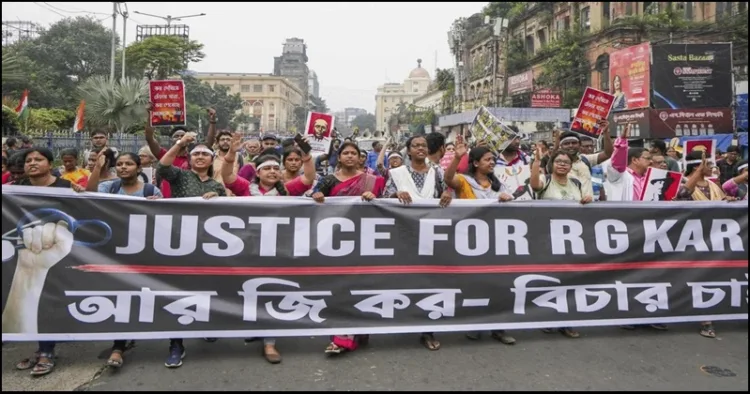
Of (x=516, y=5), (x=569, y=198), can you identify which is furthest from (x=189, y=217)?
(x=516, y=5)

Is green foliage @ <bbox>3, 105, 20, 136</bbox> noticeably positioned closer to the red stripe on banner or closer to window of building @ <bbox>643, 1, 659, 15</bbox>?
the red stripe on banner

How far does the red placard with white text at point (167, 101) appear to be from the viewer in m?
6.53

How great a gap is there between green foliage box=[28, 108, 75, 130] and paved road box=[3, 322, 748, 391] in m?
17.4

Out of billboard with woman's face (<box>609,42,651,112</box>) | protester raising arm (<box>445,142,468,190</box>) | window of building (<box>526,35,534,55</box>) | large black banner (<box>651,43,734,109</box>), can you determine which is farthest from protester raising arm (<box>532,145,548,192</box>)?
window of building (<box>526,35,534,55</box>)

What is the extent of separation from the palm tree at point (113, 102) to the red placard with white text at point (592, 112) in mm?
12405

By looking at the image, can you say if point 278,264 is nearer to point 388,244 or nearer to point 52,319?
point 388,244

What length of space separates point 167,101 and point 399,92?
150879 millimetres

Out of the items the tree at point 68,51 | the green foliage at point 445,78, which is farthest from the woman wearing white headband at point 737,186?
the green foliage at point 445,78

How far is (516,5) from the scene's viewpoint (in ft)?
150

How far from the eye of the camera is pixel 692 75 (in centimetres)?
2327

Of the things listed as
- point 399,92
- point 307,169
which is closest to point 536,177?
point 307,169

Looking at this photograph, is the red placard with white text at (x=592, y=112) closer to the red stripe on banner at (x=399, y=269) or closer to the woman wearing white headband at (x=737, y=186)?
the woman wearing white headband at (x=737, y=186)

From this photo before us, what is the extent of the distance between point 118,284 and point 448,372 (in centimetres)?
231

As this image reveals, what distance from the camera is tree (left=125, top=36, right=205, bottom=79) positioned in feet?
118
